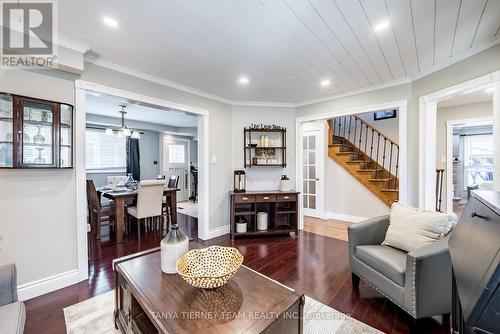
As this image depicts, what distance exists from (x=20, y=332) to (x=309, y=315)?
1.87m

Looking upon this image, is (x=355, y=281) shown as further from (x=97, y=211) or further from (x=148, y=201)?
(x=97, y=211)

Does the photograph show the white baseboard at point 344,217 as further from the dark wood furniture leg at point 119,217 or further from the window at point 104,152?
the window at point 104,152

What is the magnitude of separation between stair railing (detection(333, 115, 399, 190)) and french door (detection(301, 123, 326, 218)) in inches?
29.1

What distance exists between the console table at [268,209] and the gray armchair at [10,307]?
8.40 ft

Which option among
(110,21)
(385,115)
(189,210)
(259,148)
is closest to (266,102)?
(259,148)

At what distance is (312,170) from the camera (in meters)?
5.14

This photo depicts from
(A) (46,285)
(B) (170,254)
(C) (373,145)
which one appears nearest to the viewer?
(B) (170,254)

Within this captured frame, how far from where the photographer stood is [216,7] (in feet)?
5.35

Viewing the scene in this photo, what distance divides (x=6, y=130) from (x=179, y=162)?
219 inches

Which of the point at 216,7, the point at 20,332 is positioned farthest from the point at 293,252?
the point at 216,7

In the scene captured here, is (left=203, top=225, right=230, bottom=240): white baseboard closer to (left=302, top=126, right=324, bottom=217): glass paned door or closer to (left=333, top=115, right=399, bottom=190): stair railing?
(left=302, top=126, right=324, bottom=217): glass paned door

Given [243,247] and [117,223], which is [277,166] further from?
[117,223]

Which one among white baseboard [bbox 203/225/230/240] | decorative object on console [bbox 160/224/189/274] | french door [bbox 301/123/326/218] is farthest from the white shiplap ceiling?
white baseboard [bbox 203/225/230/240]

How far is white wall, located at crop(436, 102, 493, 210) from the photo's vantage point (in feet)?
13.7
